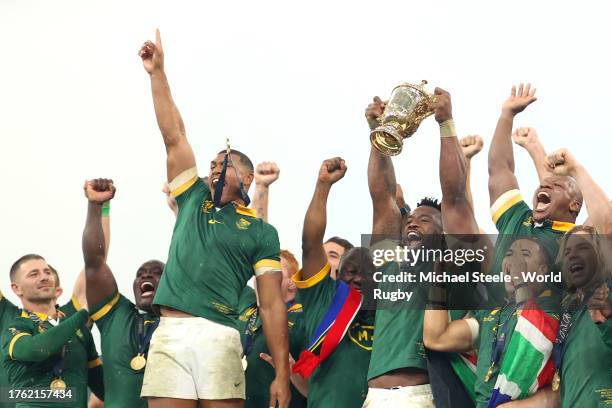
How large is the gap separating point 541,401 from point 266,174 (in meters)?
3.08

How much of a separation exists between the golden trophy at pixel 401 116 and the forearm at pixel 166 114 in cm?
104

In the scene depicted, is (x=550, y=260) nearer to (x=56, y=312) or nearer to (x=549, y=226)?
(x=549, y=226)

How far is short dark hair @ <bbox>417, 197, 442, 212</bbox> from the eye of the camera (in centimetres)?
698

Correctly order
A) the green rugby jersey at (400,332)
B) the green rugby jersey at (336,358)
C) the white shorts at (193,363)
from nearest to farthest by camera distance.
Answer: the white shorts at (193,363) → the green rugby jersey at (400,332) → the green rugby jersey at (336,358)

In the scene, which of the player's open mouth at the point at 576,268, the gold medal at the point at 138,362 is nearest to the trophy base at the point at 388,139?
the player's open mouth at the point at 576,268

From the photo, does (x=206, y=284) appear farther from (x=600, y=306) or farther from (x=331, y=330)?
(x=600, y=306)

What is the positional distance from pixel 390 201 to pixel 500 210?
766 millimetres

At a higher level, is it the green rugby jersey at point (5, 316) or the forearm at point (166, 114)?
→ the forearm at point (166, 114)

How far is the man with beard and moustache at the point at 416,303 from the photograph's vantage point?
6473 millimetres

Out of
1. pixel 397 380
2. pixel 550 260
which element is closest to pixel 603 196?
pixel 550 260

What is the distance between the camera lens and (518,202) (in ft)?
22.1

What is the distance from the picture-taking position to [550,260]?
6215mm

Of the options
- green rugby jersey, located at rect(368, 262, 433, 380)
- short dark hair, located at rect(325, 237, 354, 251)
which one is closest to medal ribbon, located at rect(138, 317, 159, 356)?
short dark hair, located at rect(325, 237, 354, 251)

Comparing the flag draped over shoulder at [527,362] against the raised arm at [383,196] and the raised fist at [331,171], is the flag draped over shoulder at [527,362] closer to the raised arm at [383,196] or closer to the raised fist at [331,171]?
the raised arm at [383,196]
